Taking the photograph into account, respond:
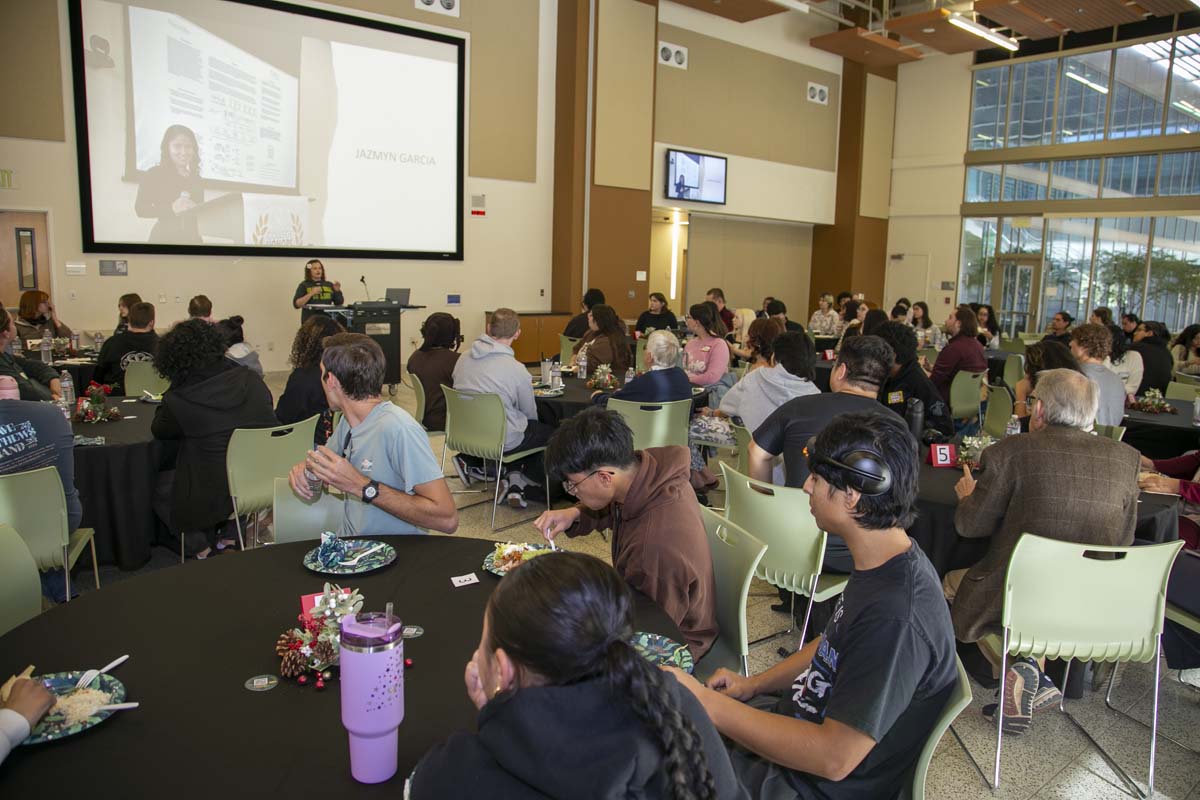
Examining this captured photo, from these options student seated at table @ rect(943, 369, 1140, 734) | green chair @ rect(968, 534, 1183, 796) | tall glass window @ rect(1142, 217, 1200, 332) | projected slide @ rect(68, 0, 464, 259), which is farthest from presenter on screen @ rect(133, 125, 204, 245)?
tall glass window @ rect(1142, 217, 1200, 332)

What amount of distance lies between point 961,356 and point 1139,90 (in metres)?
10.0

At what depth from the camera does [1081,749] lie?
2910 mm

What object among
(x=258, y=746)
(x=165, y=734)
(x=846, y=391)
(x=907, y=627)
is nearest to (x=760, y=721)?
(x=907, y=627)

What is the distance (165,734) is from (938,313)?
16458mm

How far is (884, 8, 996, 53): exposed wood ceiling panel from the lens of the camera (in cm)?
1195

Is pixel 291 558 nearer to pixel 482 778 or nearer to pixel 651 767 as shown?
pixel 482 778

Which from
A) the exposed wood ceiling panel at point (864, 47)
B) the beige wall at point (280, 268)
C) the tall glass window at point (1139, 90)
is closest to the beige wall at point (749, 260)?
the exposed wood ceiling panel at point (864, 47)

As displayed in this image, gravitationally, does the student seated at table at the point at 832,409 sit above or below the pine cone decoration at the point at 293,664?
above

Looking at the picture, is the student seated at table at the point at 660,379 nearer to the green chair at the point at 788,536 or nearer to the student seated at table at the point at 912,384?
the student seated at table at the point at 912,384

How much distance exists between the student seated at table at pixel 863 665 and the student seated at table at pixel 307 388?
3.50m

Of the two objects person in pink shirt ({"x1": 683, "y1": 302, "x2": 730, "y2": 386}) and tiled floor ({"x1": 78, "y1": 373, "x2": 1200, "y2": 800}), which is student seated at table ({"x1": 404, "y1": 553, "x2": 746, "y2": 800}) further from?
person in pink shirt ({"x1": 683, "y1": 302, "x2": 730, "y2": 386})

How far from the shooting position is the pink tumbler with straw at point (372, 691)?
1.24m

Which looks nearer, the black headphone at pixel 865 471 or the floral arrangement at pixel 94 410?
the black headphone at pixel 865 471

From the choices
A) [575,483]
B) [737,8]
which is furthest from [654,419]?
[737,8]
